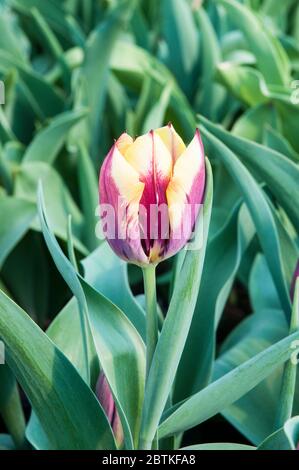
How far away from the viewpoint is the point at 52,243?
27.3 inches

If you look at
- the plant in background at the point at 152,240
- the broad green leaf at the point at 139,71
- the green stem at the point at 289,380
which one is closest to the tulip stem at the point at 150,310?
the plant in background at the point at 152,240

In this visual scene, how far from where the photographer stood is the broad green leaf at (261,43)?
1.27 meters

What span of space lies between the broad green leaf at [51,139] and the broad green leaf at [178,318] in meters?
0.57

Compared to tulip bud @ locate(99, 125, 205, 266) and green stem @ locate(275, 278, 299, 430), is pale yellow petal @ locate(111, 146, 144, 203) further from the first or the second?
green stem @ locate(275, 278, 299, 430)

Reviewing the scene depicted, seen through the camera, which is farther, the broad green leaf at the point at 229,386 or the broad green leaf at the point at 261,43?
the broad green leaf at the point at 261,43

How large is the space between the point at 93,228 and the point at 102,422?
0.48 metres

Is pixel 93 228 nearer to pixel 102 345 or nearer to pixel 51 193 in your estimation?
pixel 51 193

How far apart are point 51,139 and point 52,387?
571mm

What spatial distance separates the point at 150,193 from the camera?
0.61 m

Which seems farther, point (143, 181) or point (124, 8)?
point (124, 8)

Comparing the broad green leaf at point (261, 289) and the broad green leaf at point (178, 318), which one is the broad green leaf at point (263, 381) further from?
the broad green leaf at point (178, 318)
